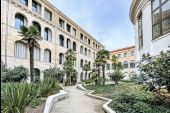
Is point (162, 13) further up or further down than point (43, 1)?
further down

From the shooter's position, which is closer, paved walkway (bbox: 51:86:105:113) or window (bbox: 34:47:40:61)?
paved walkway (bbox: 51:86:105:113)

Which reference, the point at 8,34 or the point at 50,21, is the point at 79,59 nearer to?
the point at 50,21

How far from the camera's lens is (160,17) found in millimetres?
16109

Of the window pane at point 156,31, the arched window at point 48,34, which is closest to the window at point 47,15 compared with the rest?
the arched window at point 48,34

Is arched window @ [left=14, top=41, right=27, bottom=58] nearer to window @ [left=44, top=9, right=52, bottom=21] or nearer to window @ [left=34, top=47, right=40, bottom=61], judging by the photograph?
window @ [left=34, top=47, right=40, bottom=61]

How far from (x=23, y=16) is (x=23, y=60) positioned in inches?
250

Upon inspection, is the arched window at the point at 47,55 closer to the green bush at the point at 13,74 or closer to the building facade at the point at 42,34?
the building facade at the point at 42,34

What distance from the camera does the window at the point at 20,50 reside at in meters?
30.5

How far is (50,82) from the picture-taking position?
16.5 m

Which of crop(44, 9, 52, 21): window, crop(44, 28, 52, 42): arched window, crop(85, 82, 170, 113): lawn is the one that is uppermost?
crop(44, 9, 52, 21): window

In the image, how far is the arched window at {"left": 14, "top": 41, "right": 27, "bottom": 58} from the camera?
3049 centimetres

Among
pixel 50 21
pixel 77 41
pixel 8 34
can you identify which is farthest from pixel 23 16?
pixel 77 41

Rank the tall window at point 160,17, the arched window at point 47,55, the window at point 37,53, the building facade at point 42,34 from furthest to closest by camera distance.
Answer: the arched window at point 47,55 → the window at point 37,53 → the building facade at point 42,34 → the tall window at point 160,17

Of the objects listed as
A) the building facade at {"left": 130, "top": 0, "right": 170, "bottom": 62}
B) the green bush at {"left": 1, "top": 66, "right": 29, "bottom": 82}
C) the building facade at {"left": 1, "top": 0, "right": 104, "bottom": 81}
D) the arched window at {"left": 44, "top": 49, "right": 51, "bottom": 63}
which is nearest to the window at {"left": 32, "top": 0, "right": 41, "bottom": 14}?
the building facade at {"left": 1, "top": 0, "right": 104, "bottom": 81}
